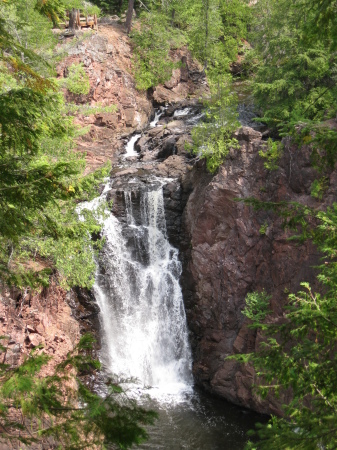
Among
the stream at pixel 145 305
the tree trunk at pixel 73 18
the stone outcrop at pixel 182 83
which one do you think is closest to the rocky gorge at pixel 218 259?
the stream at pixel 145 305

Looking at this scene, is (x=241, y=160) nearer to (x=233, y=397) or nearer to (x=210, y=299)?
(x=210, y=299)

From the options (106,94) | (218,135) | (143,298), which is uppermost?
(106,94)

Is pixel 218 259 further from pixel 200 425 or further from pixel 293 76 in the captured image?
pixel 293 76

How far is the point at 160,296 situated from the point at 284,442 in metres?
11.5

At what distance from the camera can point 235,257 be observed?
13.9 meters

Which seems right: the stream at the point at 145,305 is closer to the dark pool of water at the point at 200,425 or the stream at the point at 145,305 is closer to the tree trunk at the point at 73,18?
the dark pool of water at the point at 200,425

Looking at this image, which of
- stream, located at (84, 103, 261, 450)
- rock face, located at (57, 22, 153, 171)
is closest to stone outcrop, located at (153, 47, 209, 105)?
rock face, located at (57, 22, 153, 171)

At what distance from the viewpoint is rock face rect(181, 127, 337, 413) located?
12.6m

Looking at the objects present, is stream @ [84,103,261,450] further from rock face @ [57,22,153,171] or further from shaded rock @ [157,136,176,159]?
rock face @ [57,22,153,171]

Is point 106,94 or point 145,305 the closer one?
point 145,305

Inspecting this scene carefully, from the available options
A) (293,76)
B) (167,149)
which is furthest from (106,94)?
(293,76)

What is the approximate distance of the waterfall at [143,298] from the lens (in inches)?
571

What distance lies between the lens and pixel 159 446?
11219 mm

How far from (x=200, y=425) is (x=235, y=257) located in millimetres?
5508
